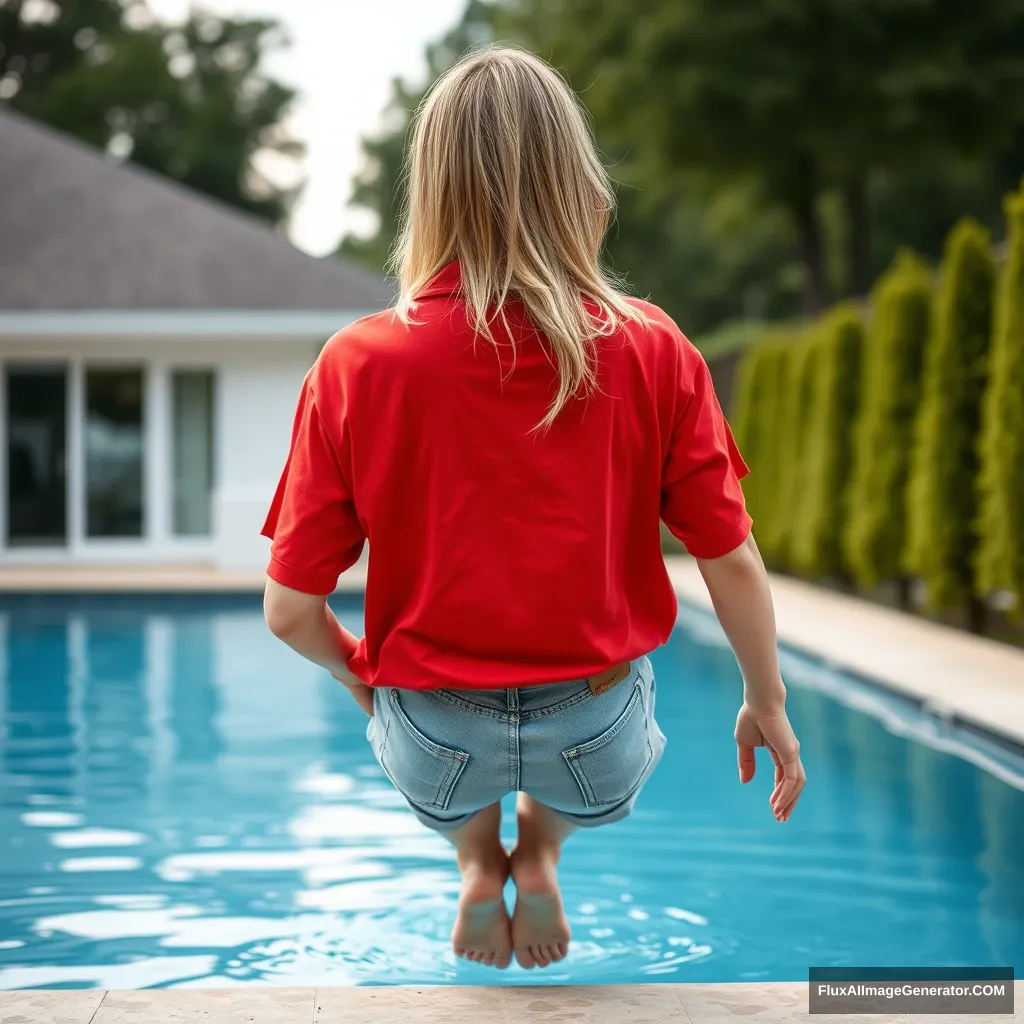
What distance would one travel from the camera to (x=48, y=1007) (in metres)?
2.47

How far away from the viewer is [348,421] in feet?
6.57

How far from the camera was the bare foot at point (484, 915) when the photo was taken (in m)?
2.40

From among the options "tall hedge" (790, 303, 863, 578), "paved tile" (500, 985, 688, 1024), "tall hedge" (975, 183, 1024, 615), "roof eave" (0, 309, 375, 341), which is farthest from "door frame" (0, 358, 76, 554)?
"paved tile" (500, 985, 688, 1024)

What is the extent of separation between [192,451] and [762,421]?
19.9 feet

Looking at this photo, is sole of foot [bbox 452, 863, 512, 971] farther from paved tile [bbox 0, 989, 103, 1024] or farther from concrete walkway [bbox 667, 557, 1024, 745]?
concrete walkway [bbox 667, 557, 1024, 745]

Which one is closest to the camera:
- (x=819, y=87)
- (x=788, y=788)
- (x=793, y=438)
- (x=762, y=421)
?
(x=788, y=788)

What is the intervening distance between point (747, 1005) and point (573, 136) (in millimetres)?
1525

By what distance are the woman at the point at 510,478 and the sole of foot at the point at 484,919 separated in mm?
261

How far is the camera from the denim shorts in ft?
7.03

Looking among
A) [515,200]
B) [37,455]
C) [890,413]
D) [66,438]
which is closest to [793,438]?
[890,413]

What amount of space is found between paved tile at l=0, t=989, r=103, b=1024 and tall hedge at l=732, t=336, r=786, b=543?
1247cm

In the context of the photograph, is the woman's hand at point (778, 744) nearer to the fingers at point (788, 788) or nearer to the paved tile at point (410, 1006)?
the fingers at point (788, 788)

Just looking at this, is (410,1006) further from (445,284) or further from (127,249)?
(127,249)

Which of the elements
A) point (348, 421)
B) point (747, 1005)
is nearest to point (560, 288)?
point (348, 421)
